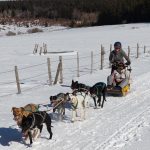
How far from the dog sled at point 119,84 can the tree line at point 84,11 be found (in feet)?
256

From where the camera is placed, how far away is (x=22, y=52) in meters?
40.4

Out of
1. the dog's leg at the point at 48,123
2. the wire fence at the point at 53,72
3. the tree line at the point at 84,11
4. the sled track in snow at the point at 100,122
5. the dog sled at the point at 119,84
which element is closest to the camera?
the sled track in snow at the point at 100,122

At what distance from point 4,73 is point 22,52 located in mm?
15184

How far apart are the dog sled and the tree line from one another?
78.1 meters

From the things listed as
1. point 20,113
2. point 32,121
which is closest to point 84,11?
point 20,113

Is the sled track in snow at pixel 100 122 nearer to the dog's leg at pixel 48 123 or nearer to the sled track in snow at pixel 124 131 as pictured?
the sled track in snow at pixel 124 131

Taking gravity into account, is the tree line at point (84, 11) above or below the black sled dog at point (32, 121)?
below

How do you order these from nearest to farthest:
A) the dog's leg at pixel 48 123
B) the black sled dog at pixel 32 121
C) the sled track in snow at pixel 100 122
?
the black sled dog at pixel 32 121 → the sled track in snow at pixel 100 122 → the dog's leg at pixel 48 123

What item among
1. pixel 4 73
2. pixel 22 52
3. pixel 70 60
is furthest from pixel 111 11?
pixel 4 73

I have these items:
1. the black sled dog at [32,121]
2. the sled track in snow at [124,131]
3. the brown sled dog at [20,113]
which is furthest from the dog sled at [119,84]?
the black sled dog at [32,121]

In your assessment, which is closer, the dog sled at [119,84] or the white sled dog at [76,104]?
the white sled dog at [76,104]

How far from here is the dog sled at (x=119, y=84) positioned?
1413 centimetres

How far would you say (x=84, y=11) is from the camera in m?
156

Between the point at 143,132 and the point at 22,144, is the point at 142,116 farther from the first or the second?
the point at 22,144
